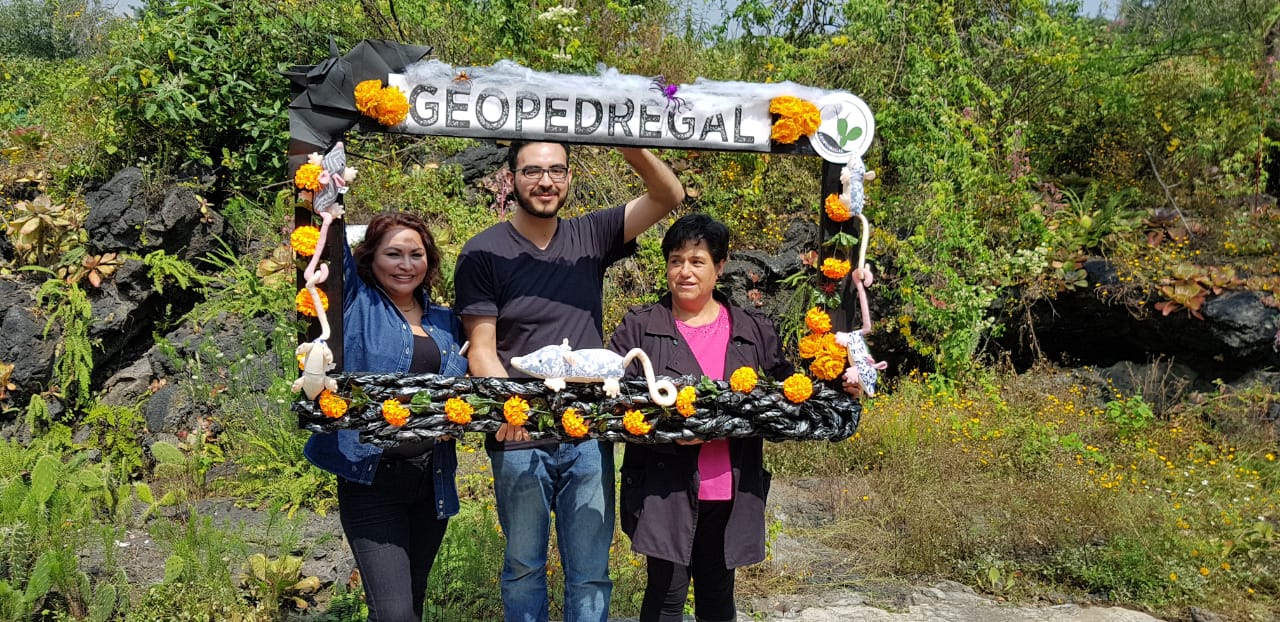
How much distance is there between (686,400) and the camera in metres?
2.72

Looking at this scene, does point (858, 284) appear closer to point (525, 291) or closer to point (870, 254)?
point (525, 291)

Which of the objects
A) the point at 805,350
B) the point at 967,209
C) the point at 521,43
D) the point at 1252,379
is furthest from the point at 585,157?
the point at 1252,379

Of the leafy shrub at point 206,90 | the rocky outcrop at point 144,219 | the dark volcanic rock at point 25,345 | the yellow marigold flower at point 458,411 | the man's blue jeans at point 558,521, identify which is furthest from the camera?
the leafy shrub at point 206,90

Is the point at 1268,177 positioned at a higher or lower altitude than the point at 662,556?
higher

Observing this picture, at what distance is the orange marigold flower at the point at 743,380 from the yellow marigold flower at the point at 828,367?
9.5 inches

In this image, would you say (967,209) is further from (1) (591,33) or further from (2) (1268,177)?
(1) (591,33)

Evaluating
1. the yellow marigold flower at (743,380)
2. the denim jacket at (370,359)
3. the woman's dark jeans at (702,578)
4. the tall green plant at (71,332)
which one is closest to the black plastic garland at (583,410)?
the yellow marigold flower at (743,380)

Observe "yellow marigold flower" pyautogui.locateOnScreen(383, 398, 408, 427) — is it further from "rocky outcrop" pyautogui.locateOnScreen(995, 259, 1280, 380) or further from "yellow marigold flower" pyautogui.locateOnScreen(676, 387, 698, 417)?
"rocky outcrop" pyautogui.locateOnScreen(995, 259, 1280, 380)

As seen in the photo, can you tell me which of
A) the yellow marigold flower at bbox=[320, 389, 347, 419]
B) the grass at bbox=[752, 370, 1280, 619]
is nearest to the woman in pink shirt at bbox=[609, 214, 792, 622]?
the yellow marigold flower at bbox=[320, 389, 347, 419]

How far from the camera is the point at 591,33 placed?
29.0ft

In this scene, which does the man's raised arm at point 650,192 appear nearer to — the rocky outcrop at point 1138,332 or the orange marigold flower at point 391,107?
the orange marigold flower at point 391,107

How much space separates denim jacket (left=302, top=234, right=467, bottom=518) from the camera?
273 cm

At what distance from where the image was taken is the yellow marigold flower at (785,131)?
279 cm

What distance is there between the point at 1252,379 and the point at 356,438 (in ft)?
24.5
